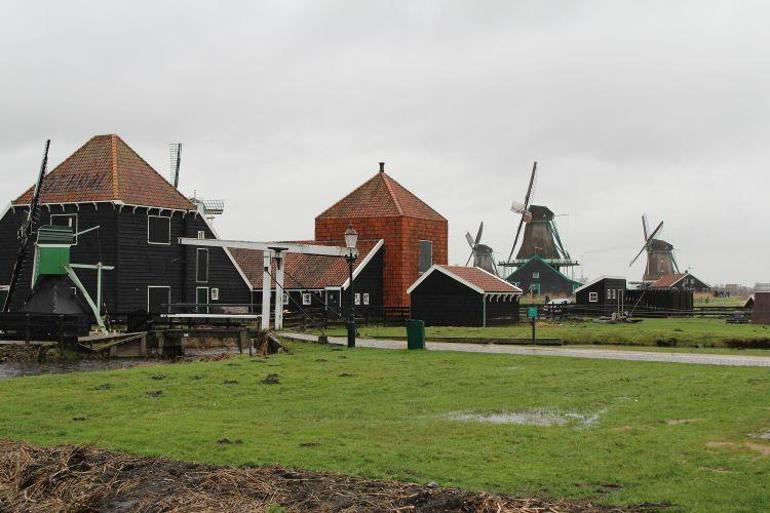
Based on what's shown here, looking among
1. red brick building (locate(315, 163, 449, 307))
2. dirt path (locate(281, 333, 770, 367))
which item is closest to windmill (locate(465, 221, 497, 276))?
red brick building (locate(315, 163, 449, 307))

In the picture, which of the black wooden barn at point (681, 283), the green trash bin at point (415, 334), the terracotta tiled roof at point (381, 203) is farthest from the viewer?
the black wooden barn at point (681, 283)

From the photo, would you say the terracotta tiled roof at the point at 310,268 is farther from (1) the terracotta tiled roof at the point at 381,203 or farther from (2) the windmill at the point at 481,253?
(2) the windmill at the point at 481,253

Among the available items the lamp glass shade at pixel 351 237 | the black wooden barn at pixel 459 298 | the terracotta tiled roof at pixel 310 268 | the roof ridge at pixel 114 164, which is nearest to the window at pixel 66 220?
the roof ridge at pixel 114 164

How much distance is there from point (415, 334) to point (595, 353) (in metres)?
6.11

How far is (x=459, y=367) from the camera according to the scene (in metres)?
23.2

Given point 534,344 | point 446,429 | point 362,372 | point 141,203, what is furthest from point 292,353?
point 141,203

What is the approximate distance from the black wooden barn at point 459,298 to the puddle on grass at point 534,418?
32365 mm

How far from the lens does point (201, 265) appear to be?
5356 centimetres

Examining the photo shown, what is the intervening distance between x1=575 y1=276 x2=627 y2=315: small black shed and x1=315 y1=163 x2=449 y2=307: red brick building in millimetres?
13500

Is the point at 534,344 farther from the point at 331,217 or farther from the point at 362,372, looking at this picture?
the point at 331,217

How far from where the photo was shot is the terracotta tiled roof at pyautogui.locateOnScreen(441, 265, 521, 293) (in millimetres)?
48719

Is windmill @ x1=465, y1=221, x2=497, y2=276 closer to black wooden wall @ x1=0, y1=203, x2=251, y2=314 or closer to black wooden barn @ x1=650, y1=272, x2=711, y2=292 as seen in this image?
black wooden barn @ x1=650, y1=272, x2=711, y2=292

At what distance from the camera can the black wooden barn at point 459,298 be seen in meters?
48.3

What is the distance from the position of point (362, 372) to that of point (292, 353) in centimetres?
735
